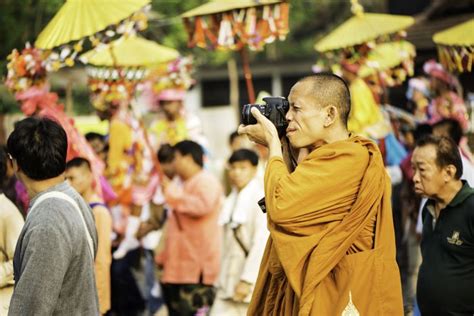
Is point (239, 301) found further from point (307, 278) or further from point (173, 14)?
point (173, 14)

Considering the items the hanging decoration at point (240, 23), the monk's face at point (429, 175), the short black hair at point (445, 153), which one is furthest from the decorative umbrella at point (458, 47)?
the monk's face at point (429, 175)

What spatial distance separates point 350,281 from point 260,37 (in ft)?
11.7

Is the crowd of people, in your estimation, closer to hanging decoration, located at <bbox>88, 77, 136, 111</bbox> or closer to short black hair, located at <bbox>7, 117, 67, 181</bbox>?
short black hair, located at <bbox>7, 117, 67, 181</bbox>

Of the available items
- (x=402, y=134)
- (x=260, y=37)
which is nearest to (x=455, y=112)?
(x=402, y=134)

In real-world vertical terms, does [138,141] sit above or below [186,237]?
above

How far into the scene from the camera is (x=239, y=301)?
607 centimetres

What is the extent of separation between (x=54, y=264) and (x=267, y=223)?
3.32ft

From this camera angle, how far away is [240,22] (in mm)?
6750

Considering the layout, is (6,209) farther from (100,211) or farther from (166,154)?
(166,154)

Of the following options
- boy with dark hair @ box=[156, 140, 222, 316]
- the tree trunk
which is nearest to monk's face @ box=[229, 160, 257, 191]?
boy with dark hair @ box=[156, 140, 222, 316]

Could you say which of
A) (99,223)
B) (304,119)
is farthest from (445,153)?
(99,223)

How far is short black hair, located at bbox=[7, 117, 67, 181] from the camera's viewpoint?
12.1ft

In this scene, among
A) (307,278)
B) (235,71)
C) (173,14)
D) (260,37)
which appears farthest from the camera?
(235,71)

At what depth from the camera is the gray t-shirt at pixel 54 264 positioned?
3.53 m
